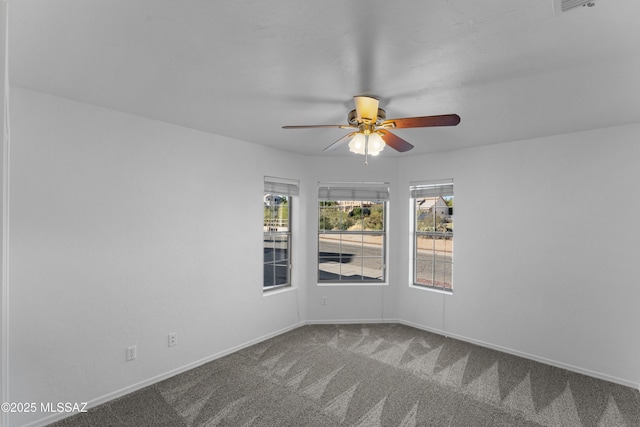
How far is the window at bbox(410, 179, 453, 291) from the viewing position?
4348mm

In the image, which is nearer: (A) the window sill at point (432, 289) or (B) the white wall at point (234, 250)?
(B) the white wall at point (234, 250)

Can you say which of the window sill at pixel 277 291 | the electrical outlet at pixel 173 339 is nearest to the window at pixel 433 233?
the window sill at pixel 277 291

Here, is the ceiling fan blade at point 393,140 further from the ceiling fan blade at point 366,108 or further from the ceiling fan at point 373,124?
the ceiling fan blade at point 366,108

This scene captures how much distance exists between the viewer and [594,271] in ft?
10.6

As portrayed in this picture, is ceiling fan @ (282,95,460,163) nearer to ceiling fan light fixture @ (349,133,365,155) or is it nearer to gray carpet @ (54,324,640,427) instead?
ceiling fan light fixture @ (349,133,365,155)

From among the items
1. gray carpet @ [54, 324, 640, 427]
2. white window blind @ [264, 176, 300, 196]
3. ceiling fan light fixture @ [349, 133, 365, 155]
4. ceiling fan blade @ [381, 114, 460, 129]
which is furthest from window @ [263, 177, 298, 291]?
ceiling fan blade @ [381, 114, 460, 129]

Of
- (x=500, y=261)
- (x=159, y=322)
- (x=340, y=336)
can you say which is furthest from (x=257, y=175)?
(x=500, y=261)

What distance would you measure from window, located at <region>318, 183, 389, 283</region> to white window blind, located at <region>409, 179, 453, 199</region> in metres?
0.37

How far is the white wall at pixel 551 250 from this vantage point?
10.2 feet

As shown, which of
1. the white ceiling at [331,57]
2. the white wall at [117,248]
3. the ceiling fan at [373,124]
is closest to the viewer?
the white ceiling at [331,57]

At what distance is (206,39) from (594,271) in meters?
3.80

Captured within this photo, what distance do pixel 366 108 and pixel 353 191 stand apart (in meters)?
2.42

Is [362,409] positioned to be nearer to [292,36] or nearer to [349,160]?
[292,36]

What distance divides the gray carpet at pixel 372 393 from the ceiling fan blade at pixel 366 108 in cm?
220
